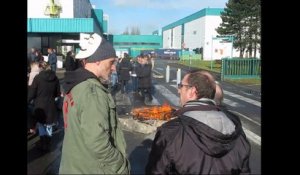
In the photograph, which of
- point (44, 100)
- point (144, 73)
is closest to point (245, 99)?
point (144, 73)

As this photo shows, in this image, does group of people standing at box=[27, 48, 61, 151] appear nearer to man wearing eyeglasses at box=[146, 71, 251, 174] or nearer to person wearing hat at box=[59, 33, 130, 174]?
person wearing hat at box=[59, 33, 130, 174]

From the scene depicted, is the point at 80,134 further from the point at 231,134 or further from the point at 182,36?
the point at 182,36

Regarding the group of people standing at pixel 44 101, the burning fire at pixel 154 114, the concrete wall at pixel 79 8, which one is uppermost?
the concrete wall at pixel 79 8

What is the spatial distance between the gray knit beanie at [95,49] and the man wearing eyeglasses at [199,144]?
2.61 ft

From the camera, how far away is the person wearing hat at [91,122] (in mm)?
2801

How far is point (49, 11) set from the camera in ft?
129

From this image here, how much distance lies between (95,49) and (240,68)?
24421 millimetres

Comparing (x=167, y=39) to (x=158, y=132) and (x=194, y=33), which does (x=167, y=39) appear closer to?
(x=194, y=33)

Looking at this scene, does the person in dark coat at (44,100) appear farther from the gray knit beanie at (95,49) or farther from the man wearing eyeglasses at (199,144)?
the man wearing eyeglasses at (199,144)

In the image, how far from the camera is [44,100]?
755 centimetres

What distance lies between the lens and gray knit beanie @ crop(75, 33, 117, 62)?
311 centimetres

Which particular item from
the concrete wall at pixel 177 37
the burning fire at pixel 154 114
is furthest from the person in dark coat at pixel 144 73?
the concrete wall at pixel 177 37
